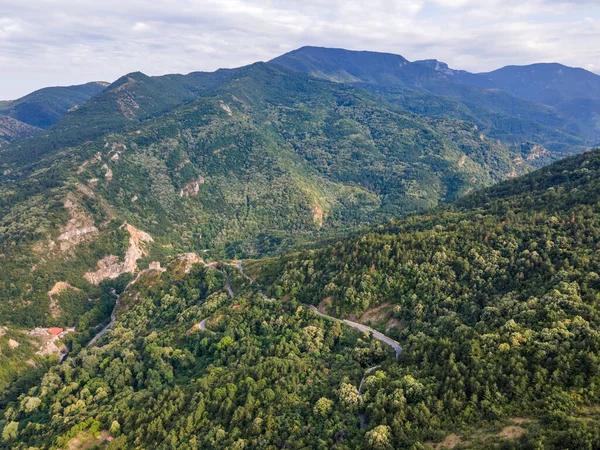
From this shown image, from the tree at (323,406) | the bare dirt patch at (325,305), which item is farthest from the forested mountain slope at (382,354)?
the bare dirt patch at (325,305)

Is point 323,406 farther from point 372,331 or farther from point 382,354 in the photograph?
point 372,331

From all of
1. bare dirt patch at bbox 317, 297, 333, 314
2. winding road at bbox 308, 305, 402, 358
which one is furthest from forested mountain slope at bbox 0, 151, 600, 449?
winding road at bbox 308, 305, 402, 358

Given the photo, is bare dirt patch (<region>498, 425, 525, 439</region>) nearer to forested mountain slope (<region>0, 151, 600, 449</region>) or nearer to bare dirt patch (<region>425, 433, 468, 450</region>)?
forested mountain slope (<region>0, 151, 600, 449</region>)

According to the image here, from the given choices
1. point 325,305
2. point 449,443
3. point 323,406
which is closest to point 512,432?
point 449,443

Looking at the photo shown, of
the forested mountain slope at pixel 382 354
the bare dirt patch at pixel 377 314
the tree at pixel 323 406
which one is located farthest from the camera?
the bare dirt patch at pixel 377 314

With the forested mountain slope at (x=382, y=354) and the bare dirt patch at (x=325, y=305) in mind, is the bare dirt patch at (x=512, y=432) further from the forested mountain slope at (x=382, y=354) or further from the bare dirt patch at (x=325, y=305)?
the bare dirt patch at (x=325, y=305)

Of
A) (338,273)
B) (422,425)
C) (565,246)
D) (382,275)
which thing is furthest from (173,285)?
(565,246)

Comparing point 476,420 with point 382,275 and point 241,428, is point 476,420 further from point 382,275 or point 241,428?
point 382,275

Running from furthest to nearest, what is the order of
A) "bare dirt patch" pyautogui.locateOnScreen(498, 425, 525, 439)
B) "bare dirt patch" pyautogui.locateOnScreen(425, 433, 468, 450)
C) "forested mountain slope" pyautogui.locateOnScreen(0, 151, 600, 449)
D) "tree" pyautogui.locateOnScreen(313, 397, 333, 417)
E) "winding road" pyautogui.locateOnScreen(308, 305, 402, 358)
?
"winding road" pyautogui.locateOnScreen(308, 305, 402, 358) < "tree" pyautogui.locateOnScreen(313, 397, 333, 417) < "forested mountain slope" pyautogui.locateOnScreen(0, 151, 600, 449) < "bare dirt patch" pyautogui.locateOnScreen(425, 433, 468, 450) < "bare dirt patch" pyautogui.locateOnScreen(498, 425, 525, 439)

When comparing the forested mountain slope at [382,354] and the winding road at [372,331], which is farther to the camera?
the winding road at [372,331]
